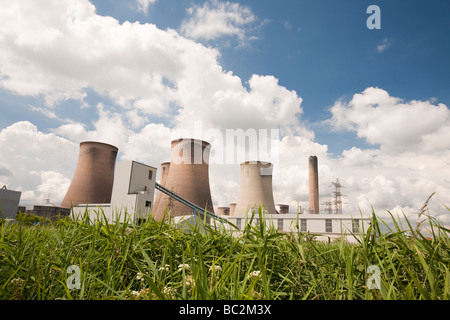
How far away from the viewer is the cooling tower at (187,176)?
23.8 meters

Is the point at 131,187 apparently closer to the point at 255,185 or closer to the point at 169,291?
the point at 255,185

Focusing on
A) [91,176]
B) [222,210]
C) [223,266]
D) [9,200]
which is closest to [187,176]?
[91,176]

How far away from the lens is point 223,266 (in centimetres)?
177

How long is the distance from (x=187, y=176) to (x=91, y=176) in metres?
8.44

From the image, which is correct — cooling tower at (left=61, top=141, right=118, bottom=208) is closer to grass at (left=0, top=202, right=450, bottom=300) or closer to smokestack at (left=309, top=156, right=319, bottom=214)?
smokestack at (left=309, top=156, right=319, bottom=214)

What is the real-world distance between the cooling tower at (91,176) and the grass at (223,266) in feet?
77.7

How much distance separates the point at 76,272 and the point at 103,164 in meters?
26.0

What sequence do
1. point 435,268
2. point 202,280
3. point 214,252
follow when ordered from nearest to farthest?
point 202,280 < point 435,268 < point 214,252

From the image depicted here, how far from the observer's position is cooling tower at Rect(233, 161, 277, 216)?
1064 inches

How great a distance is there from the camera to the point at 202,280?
1.45m
